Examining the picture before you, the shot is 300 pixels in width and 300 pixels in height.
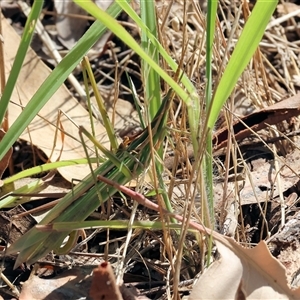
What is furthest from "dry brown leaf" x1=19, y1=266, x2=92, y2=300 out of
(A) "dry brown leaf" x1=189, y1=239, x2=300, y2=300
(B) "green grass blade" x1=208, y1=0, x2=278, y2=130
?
(B) "green grass blade" x1=208, y1=0, x2=278, y2=130

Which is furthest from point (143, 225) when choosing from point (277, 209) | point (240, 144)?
point (240, 144)

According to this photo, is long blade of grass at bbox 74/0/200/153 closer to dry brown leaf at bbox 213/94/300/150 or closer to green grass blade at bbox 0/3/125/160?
green grass blade at bbox 0/3/125/160

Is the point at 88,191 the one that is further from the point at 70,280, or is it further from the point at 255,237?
the point at 255,237

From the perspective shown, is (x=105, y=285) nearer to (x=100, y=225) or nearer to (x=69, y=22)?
(x=100, y=225)

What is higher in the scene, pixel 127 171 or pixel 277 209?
pixel 127 171

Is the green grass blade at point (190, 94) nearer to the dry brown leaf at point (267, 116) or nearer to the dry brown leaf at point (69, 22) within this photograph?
the dry brown leaf at point (267, 116)

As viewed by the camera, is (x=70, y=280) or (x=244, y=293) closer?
(x=244, y=293)

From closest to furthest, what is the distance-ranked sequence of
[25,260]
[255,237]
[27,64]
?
[25,260], [255,237], [27,64]
